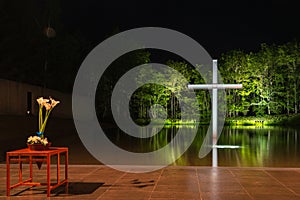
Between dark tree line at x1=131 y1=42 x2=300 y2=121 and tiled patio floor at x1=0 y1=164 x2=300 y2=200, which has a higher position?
dark tree line at x1=131 y1=42 x2=300 y2=121

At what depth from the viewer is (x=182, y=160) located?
32.8 feet

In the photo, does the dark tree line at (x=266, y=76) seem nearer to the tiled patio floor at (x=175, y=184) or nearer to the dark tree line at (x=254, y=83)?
the dark tree line at (x=254, y=83)

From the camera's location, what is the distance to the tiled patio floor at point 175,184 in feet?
17.9

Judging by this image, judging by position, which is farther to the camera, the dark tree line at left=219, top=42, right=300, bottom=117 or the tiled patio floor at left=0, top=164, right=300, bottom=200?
the dark tree line at left=219, top=42, right=300, bottom=117

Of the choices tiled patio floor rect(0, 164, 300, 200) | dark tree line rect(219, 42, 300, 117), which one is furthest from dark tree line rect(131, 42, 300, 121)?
tiled patio floor rect(0, 164, 300, 200)

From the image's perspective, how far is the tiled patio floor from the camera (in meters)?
5.44

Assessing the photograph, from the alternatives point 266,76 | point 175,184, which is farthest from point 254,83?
point 175,184

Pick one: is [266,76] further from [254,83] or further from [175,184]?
[175,184]

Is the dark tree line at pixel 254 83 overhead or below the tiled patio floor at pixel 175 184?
overhead

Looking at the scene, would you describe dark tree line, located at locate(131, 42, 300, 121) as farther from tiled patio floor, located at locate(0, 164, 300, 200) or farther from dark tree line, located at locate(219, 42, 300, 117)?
tiled patio floor, located at locate(0, 164, 300, 200)

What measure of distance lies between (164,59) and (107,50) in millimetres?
9295

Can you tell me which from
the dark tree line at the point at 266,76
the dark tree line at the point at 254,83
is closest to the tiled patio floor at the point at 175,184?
the dark tree line at the point at 254,83

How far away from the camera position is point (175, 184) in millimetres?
6262

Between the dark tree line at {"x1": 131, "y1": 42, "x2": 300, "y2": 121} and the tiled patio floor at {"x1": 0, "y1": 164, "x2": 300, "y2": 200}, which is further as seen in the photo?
the dark tree line at {"x1": 131, "y1": 42, "x2": 300, "y2": 121}
